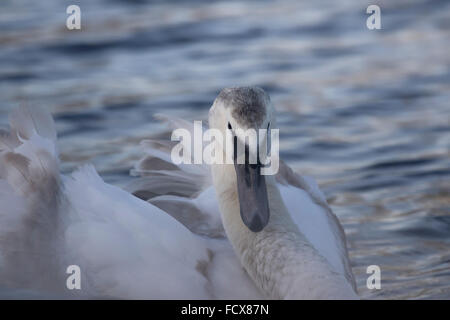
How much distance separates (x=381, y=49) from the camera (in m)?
9.19

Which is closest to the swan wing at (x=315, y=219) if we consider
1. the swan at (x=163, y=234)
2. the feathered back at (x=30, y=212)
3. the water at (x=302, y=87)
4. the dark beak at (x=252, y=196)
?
Answer: the swan at (x=163, y=234)

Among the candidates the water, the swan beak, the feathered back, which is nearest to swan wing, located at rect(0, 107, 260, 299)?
the feathered back

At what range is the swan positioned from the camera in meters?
4.44

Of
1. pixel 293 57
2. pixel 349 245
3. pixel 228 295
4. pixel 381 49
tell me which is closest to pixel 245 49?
pixel 293 57

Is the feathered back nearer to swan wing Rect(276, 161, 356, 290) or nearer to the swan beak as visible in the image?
the swan beak

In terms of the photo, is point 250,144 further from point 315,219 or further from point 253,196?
point 315,219

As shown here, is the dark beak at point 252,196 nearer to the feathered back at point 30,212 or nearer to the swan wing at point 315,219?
the swan wing at point 315,219

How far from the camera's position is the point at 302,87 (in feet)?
28.3

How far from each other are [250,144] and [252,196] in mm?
233

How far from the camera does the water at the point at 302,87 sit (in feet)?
21.2

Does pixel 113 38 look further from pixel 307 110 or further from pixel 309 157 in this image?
pixel 309 157

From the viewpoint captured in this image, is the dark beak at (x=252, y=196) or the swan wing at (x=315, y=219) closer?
the dark beak at (x=252, y=196)

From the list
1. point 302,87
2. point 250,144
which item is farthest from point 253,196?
point 302,87

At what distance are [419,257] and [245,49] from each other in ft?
13.0
